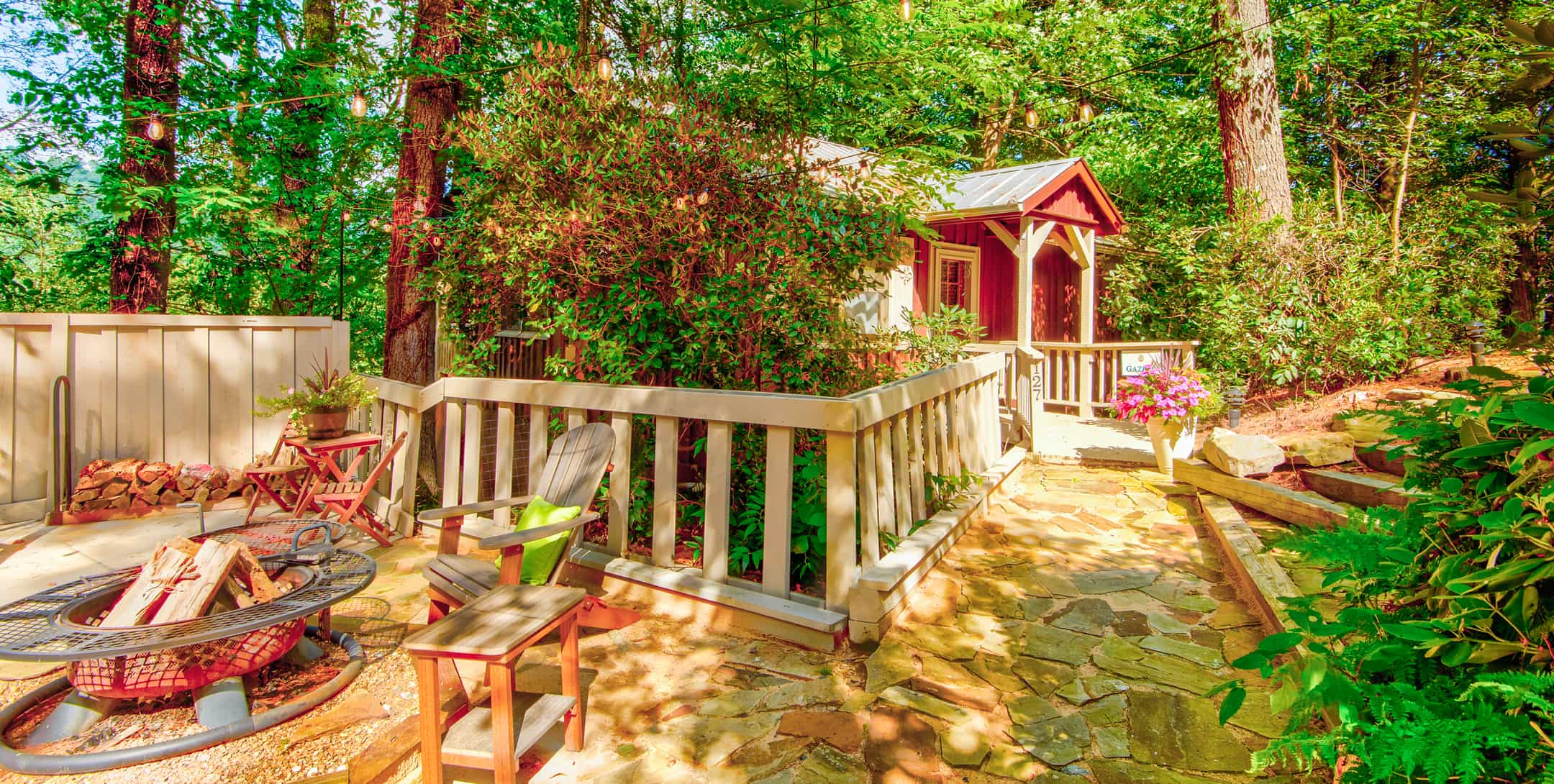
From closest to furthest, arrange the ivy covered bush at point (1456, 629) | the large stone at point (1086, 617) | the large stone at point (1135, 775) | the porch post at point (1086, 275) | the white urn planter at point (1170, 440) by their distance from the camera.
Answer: the ivy covered bush at point (1456, 629) → the large stone at point (1135, 775) → the large stone at point (1086, 617) → the white urn planter at point (1170, 440) → the porch post at point (1086, 275)

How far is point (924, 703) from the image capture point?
8.41 ft

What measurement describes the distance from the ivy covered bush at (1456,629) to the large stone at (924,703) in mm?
971

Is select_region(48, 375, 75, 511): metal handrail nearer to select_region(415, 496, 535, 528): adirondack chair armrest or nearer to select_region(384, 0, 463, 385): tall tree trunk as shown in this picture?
select_region(384, 0, 463, 385): tall tree trunk

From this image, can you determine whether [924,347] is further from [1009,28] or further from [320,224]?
[1009,28]

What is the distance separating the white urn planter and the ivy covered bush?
4.17m

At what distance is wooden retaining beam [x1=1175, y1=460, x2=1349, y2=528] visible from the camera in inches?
162

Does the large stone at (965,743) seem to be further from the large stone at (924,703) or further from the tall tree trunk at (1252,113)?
the tall tree trunk at (1252,113)

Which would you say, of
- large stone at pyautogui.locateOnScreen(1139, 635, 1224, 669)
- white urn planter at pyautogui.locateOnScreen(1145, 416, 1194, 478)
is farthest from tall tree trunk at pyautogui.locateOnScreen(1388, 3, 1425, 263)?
large stone at pyautogui.locateOnScreen(1139, 635, 1224, 669)

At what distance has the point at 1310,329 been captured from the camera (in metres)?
7.25

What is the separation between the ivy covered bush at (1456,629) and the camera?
1314mm

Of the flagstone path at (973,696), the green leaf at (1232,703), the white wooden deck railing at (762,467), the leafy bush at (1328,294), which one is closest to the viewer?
the green leaf at (1232,703)

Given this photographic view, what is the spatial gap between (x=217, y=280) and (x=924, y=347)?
6873mm

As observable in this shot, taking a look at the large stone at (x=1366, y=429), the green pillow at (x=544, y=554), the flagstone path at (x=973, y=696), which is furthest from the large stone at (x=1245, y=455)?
the green pillow at (x=544, y=554)

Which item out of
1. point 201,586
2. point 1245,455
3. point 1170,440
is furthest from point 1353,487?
point 201,586
